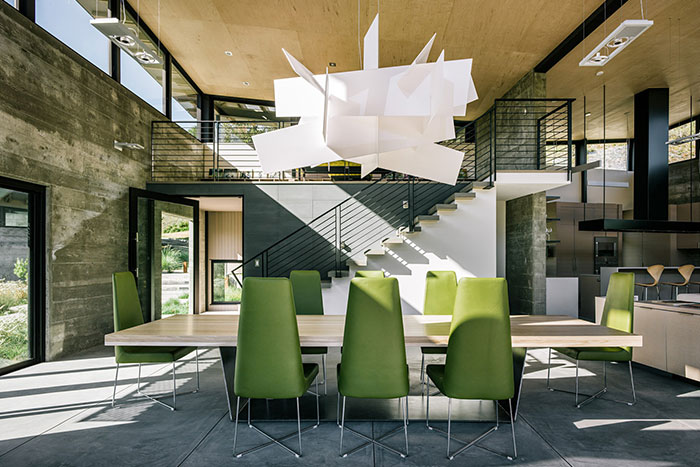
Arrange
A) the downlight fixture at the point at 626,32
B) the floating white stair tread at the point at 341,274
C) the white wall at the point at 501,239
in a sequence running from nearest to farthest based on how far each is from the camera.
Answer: the downlight fixture at the point at 626,32 → the floating white stair tread at the point at 341,274 → the white wall at the point at 501,239

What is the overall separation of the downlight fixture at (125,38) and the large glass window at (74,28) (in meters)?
1.89

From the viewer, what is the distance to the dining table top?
243 centimetres

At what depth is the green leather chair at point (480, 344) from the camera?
2158mm

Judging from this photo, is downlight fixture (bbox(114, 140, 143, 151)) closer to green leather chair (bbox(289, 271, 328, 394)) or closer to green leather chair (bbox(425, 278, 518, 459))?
green leather chair (bbox(289, 271, 328, 394))

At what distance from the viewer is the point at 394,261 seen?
592cm

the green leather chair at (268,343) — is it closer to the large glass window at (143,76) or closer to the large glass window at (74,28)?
the large glass window at (74,28)

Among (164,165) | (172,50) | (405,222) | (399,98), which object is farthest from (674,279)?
(172,50)

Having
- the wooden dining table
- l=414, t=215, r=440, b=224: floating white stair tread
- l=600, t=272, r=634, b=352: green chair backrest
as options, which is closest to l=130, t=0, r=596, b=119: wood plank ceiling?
l=414, t=215, r=440, b=224: floating white stair tread

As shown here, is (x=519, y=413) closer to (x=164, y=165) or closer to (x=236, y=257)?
(x=164, y=165)

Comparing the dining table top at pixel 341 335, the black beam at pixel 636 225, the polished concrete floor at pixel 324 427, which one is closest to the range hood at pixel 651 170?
the black beam at pixel 636 225

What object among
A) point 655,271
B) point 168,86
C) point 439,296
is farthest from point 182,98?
point 655,271

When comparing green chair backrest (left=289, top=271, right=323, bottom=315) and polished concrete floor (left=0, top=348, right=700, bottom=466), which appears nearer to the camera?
polished concrete floor (left=0, top=348, right=700, bottom=466)

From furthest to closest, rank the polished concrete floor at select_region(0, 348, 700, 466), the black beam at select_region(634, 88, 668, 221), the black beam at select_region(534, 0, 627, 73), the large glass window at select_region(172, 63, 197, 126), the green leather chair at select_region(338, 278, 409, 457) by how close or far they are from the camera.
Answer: the large glass window at select_region(172, 63, 197, 126) < the black beam at select_region(634, 88, 668, 221) < the black beam at select_region(534, 0, 627, 73) < the polished concrete floor at select_region(0, 348, 700, 466) < the green leather chair at select_region(338, 278, 409, 457)

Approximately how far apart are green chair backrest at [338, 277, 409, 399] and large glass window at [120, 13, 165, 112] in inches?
212
